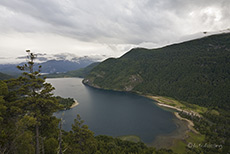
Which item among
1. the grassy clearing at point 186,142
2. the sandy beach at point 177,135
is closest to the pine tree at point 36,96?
the sandy beach at point 177,135

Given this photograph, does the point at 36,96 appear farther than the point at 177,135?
No

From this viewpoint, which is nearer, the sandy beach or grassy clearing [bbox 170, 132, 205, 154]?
grassy clearing [bbox 170, 132, 205, 154]

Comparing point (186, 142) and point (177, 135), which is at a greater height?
point (186, 142)

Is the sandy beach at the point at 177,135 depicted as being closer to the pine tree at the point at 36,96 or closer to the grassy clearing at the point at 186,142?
the grassy clearing at the point at 186,142

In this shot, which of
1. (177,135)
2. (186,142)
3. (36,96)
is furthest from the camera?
(177,135)

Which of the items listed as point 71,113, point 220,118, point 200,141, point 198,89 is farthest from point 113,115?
point 198,89

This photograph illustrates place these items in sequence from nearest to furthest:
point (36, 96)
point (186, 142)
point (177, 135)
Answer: point (36, 96), point (186, 142), point (177, 135)

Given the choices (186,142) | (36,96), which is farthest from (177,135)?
(36,96)

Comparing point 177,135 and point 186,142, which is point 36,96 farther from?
point 177,135

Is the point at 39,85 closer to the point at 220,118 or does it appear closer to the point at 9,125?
the point at 9,125

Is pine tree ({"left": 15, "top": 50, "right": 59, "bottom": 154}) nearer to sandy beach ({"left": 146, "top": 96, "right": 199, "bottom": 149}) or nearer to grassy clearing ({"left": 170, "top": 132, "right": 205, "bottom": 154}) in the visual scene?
sandy beach ({"left": 146, "top": 96, "right": 199, "bottom": 149})

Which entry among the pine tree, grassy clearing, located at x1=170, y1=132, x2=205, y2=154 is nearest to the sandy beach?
grassy clearing, located at x1=170, y1=132, x2=205, y2=154

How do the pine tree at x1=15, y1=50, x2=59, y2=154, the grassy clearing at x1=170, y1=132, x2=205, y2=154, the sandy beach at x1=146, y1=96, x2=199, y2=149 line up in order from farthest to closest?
the sandy beach at x1=146, y1=96, x2=199, y2=149 → the grassy clearing at x1=170, y1=132, x2=205, y2=154 → the pine tree at x1=15, y1=50, x2=59, y2=154
